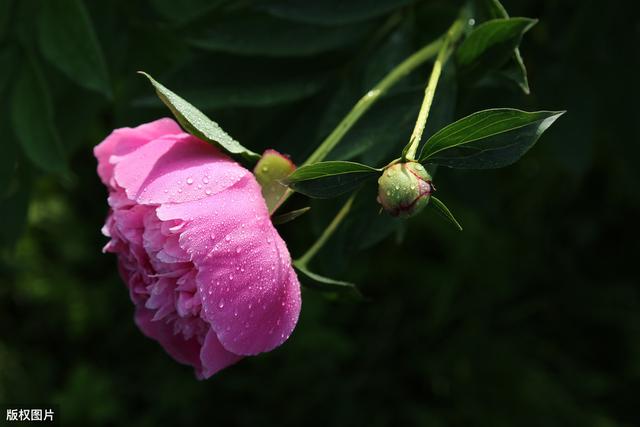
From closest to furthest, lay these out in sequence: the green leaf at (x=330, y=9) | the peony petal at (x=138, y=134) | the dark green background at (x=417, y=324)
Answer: the peony petal at (x=138, y=134), the green leaf at (x=330, y=9), the dark green background at (x=417, y=324)

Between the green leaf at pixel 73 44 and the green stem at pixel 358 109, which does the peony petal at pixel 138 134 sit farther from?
the green leaf at pixel 73 44

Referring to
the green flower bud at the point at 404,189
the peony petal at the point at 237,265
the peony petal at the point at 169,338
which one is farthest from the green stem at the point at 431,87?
the peony petal at the point at 169,338

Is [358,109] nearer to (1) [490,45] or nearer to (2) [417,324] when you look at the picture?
(1) [490,45]

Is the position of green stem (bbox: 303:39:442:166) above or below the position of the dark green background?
above

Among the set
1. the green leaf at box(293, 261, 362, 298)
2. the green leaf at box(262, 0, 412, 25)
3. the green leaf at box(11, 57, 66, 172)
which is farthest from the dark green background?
the green leaf at box(293, 261, 362, 298)

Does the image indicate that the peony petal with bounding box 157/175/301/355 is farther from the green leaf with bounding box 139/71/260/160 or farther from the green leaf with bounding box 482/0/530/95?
the green leaf with bounding box 482/0/530/95
